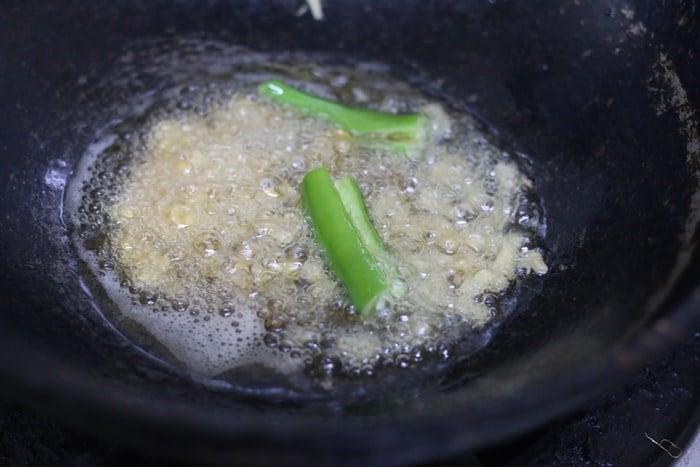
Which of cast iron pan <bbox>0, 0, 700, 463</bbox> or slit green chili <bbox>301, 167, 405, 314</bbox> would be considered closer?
cast iron pan <bbox>0, 0, 700, 463</bbox>

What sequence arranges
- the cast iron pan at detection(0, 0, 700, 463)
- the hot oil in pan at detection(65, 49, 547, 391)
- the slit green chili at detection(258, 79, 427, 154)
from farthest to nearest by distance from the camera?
the slit green chili at detection(258, 79, 427, 154)
the hot oil in pan at detection(65, 49, 547, 391)
the cast iron pan at detection(0, 0, 700, 463)

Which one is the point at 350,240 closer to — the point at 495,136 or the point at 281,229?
the point at 281,229

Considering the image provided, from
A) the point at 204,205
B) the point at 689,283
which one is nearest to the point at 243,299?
the point at 204,205

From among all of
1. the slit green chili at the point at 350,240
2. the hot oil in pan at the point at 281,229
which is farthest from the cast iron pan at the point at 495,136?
the slit green chili at the point at 350,240

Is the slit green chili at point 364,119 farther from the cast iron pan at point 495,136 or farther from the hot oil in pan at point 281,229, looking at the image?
the cast iron pan at point 495,136

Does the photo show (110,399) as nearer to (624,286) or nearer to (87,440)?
(87,440)

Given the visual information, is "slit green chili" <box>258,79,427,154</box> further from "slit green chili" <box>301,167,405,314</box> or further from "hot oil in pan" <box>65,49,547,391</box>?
"slit green chili" <box>301,167,405,314</box>

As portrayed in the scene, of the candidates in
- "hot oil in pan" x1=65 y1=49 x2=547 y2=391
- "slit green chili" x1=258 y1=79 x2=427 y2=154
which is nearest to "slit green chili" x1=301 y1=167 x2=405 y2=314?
"hot oil in pan" x1=65 y1=49 x2=547 y2=391

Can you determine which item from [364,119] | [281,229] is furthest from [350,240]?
[364,119]
